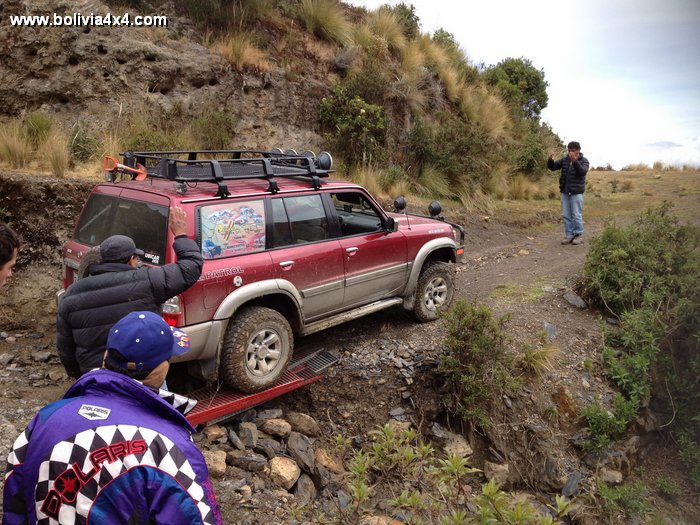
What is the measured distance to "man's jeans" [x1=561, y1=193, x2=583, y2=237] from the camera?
1077 centimetres

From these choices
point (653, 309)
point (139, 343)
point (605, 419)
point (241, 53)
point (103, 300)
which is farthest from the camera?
point (241, 53)

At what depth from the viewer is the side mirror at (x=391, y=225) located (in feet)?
20.0

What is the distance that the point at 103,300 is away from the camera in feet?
11.8

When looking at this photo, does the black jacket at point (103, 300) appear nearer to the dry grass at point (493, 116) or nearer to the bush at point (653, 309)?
the bush at point (653, 309)

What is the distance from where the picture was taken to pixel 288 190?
17.8ft

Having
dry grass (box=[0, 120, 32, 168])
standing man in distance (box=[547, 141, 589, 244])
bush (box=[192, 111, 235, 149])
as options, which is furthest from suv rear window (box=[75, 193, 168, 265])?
standing man in distance (box=[547, 141, 589, 244])

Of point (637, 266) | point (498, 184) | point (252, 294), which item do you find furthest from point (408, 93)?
point (252, 294)

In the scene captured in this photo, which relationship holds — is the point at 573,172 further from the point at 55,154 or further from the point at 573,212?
the point at 55,154

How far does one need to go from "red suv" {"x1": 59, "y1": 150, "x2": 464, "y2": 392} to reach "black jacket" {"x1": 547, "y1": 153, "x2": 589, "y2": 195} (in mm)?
5817

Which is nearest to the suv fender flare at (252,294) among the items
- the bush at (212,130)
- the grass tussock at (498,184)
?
the bush at (212,130)

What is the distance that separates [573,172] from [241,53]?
7.36 m

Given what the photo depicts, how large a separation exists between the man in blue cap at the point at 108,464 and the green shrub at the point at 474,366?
421 cm

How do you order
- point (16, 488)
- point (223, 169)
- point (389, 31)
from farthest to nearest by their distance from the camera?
point (389, 31) → point (223, 169) → point (16, 488)

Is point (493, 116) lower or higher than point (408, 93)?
lower
